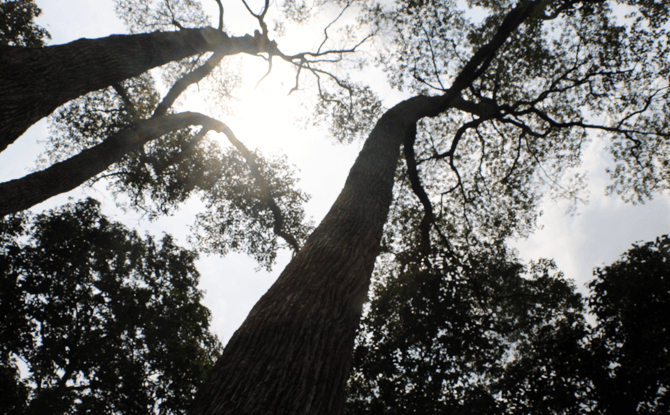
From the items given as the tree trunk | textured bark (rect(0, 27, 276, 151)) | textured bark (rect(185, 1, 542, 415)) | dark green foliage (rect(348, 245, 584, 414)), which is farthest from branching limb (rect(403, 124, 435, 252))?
textured bark (rect(0, 27, 276, 151))

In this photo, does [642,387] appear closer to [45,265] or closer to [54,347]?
[54,347]

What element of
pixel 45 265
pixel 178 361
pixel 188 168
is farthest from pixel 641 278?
pixel 45 265

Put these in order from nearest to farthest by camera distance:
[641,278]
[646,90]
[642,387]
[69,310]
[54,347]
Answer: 1. [642,387]
2. [641,278]
3. [646,90]
4. [54,347]
5. [69,310]

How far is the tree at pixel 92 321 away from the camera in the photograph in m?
8.84

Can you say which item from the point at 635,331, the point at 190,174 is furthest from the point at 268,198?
the point at 635,331

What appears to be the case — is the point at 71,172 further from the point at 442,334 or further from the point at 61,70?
the point at 442,334

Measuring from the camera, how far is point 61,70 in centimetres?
351

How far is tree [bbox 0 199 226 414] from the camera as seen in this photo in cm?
884

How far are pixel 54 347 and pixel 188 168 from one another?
7837 millimetres

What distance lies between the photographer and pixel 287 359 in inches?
68.0

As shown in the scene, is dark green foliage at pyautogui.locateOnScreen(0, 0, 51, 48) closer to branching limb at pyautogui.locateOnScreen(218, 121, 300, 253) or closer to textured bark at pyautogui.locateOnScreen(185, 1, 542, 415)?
branching limb at pyautogui.locateOnScreen(218, 121, 300, 253)

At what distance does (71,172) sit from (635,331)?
12543 millimetres

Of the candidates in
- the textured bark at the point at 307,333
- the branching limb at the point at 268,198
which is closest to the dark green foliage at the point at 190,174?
the branching limb at the point at 268,198

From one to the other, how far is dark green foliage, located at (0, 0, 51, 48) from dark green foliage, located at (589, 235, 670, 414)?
17.8 meters
